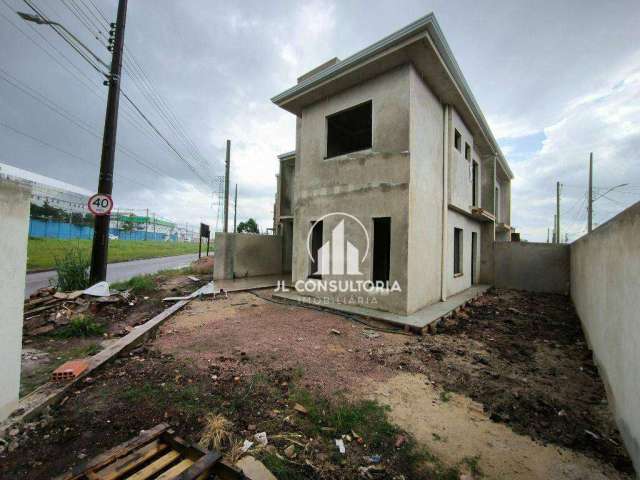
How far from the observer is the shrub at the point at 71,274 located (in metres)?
6.41

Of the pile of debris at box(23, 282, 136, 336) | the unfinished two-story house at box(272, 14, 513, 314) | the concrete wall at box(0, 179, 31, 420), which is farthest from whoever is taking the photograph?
the unfinished two-story house at box(272, 14, 513, 314)

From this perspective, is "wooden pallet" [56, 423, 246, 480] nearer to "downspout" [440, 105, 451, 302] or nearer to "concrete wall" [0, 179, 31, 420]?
"concrete wall" [0, 179, 31, 420]

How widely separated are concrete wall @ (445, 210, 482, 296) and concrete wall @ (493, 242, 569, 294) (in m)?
0.93

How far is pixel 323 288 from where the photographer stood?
279 inches

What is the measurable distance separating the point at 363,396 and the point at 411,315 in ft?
10.3

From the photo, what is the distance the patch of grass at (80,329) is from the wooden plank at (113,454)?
3494 mm

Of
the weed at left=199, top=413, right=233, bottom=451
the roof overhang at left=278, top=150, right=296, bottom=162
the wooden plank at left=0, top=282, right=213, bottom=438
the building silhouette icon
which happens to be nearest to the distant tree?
the roof overhang at left=278, top=150, right=296, bottom=162

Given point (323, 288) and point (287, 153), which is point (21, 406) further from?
point (287, 153)

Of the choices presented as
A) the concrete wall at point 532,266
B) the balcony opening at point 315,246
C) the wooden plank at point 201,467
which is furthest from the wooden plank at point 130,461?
the concrete wall at point 532,266

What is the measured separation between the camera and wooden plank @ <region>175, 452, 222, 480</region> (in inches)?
63.0

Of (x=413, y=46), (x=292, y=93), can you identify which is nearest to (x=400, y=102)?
(x=413, y=46)

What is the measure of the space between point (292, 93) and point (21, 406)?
7.75 metres

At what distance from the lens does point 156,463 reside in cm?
184

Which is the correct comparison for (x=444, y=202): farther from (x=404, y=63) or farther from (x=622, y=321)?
(x=622, y=321)
